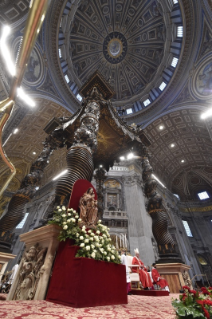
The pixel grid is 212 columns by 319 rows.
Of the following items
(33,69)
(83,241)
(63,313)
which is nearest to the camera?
(63,313)

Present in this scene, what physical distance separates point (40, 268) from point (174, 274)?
404 cm

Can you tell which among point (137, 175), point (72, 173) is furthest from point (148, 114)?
point (72, 173)

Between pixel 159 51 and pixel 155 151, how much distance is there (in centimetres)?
1043

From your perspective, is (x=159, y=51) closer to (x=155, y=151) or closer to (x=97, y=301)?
(x=155, y=151)

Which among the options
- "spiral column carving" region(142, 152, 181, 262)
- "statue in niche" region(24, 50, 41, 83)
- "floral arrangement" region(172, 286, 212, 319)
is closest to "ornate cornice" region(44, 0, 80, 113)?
"statue in niche" region(24, 50, 41, 83)

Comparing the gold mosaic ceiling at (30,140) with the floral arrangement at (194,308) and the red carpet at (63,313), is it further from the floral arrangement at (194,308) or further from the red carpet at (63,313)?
the floral arrangement at (194,308)

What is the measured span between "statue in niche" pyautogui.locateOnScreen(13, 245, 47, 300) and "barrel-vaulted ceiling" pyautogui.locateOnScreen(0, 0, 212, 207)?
24.5 feet

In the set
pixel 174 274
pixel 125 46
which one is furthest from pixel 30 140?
pixel 125 46

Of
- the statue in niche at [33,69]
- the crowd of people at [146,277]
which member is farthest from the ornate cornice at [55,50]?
the crowd of people at [146,277]

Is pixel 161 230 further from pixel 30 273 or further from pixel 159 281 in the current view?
pixel 30 273

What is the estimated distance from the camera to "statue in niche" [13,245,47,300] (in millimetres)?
2164

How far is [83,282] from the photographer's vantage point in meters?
1.77

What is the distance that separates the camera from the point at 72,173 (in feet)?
10.7

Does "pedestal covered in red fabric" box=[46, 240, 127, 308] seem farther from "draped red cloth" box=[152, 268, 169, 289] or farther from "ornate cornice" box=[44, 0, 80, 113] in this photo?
"ornate cornice" box=[44, 0, 80, 113]
